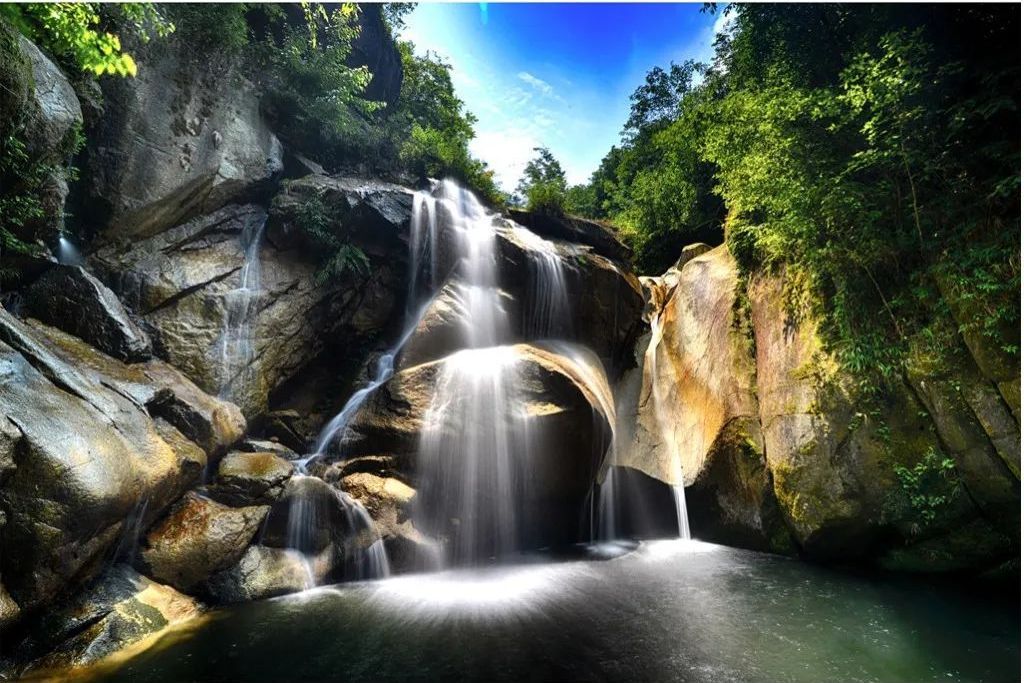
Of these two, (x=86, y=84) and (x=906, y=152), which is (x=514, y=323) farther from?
(x=86, y=84)

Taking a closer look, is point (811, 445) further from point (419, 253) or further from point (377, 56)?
point (377, 56)

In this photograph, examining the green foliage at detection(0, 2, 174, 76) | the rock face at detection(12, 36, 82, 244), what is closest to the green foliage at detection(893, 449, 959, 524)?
the green foliage at detection(0, 2, 174, 76)

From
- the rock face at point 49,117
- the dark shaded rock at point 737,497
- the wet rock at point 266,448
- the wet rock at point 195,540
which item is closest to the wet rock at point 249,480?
the wet rock at point 195,540

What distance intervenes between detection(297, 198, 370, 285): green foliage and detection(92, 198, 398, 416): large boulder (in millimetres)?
229

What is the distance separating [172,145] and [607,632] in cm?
1319

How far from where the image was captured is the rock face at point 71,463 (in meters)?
4.37

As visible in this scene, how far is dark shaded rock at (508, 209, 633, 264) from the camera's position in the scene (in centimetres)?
1430

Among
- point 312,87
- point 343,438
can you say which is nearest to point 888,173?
point 343,438

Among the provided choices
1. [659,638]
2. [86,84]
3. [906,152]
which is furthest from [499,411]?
[86,84]

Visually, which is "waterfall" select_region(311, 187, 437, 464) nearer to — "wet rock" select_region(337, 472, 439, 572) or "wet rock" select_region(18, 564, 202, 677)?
"wet rock" select_region(337, 472, 439, 572)

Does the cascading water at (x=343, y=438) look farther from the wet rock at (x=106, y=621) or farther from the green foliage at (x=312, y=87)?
the green foliage at (x=312, y=87)

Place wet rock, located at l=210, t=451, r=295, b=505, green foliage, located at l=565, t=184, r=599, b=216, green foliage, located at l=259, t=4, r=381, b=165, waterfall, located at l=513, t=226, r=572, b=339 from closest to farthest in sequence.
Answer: wet rock, located at l=210, t=451, r=295, b=505 → waterfall, located at l=513, t=226, r=572, b=339 → green foliage, located at l=259, t=4, r=381, b=165 → green foliage, located at l=565, t=184, r=599, b=216

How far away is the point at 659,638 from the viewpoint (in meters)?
5.24

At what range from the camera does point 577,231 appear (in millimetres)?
14336
